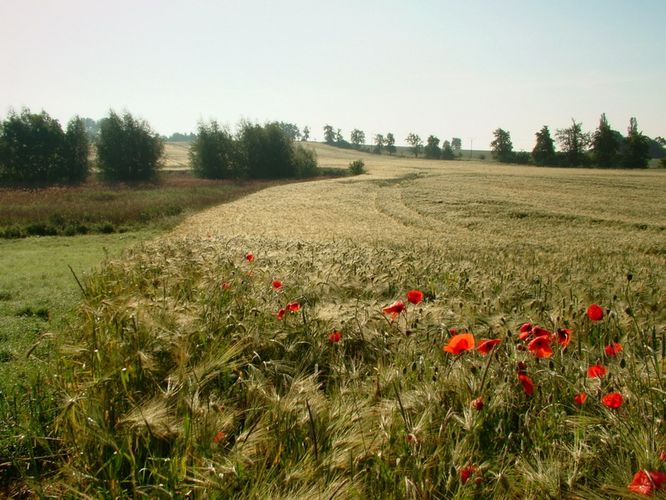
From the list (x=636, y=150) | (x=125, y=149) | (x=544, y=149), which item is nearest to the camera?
(x=125, y=149)

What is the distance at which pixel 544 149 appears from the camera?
74188mm

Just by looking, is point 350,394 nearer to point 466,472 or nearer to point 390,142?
point 466,472

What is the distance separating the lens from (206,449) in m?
1.97

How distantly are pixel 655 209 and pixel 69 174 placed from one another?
173ft

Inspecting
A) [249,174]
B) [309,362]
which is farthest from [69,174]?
[309,362]

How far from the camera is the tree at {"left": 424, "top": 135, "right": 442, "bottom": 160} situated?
104 metres

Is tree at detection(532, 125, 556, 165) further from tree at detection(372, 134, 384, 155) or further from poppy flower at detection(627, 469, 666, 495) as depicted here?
poppy flower at detection(627, 469, 666, 495)

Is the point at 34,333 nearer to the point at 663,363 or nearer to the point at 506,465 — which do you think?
the point at 506,465

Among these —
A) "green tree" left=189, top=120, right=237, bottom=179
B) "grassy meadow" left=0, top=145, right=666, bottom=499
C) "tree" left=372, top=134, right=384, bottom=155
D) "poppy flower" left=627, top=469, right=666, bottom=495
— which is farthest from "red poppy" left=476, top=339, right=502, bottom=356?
"tree" left=372, top=134, right=384, bottom=155

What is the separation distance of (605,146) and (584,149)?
9.84 m

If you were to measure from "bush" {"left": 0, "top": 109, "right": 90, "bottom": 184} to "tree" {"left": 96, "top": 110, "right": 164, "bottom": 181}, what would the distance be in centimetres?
246

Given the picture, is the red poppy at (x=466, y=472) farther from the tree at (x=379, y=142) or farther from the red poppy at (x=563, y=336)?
the tree at (x=379, y=142)

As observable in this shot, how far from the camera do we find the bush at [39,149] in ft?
150

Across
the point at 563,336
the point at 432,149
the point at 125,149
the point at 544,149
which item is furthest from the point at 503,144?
the point at 563,336
